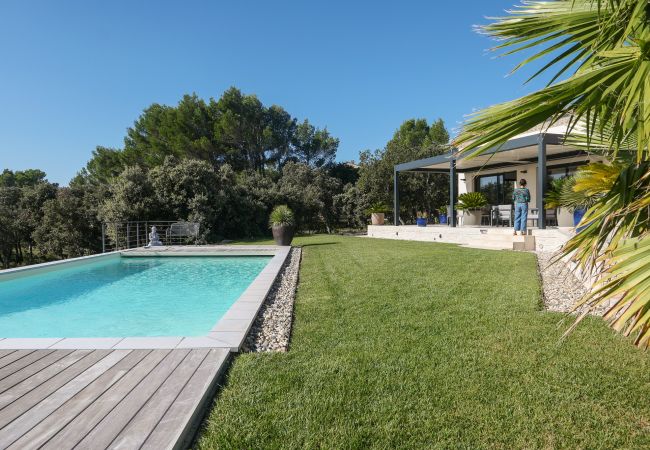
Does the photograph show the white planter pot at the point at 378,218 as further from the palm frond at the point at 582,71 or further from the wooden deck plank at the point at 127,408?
the palm frond at the point at 582,71

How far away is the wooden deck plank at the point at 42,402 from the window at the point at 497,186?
17131 millimetres

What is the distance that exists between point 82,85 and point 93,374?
19.7 metres

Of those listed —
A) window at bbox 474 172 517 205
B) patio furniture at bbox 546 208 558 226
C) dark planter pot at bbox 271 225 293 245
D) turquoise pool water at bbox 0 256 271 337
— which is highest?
window at bbox 474 172 517 205

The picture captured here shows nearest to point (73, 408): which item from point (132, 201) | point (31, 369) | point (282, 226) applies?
point (31, 369)

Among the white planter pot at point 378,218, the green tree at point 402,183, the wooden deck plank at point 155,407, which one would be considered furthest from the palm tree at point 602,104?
the green tree at point 402,183

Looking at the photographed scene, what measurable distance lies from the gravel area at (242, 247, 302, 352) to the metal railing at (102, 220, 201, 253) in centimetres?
1004

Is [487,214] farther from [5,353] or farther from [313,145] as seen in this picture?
[313,145]

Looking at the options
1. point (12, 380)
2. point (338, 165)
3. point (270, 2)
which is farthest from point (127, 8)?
point (338, 165)

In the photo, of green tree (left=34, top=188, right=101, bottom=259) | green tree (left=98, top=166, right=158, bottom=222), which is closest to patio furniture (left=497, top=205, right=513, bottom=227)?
green tree (left=98, top=166, right=158, bottom=222)

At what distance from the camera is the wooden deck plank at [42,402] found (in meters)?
2.06

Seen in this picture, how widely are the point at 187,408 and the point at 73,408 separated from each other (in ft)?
2.33

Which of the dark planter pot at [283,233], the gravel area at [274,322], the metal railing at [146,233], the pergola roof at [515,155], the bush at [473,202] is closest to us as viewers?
the gravel area at [274,322]

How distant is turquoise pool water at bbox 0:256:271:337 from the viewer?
17.7ft

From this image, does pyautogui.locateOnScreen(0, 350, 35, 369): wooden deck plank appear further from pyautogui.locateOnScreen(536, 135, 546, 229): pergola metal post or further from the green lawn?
pyautogui.locateOnScreen(536, 135, 546, 229): pergola metal post
